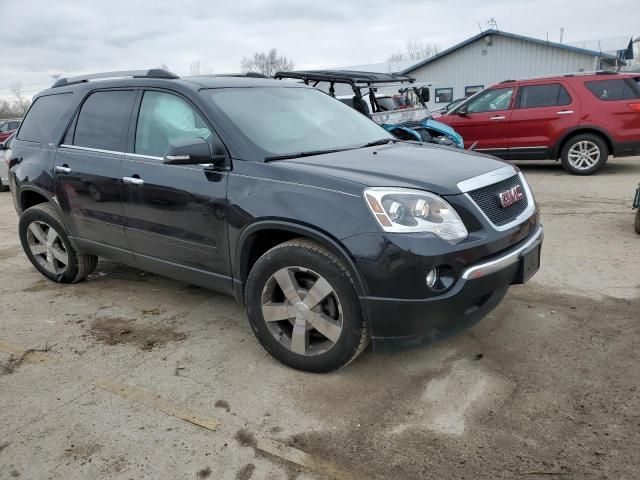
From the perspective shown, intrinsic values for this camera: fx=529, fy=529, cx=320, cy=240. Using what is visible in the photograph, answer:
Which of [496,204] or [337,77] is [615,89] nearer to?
[337,77]

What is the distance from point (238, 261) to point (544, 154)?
812cm

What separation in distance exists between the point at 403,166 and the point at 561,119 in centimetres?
750

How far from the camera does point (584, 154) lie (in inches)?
371

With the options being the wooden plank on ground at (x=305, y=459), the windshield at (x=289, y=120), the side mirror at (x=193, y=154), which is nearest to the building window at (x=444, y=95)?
the windshield at (x=289, y=120)

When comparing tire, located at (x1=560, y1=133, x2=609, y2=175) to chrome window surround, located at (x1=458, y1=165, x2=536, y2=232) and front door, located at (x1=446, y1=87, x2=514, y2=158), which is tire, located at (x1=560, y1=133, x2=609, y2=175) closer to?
front door, located at (x1=446, y1=87, x2=514, y2=158)

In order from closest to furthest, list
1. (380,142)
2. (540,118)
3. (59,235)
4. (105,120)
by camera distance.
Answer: (380,142), (105,120), (59,235), (540,118)

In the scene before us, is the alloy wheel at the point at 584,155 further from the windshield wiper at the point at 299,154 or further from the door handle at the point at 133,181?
the door handle at the point at 133,181

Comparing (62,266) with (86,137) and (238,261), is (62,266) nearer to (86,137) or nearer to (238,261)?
(86,137)

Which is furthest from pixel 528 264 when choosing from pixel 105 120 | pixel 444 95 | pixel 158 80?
pixel 444 95

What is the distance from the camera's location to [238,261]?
3.30 metres

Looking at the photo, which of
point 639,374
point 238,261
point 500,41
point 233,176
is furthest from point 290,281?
point 500,41

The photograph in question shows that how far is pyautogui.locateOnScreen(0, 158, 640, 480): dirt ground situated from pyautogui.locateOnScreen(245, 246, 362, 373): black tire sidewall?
115mm

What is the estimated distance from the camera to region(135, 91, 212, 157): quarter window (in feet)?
11.8

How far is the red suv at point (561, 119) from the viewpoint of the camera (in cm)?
898
